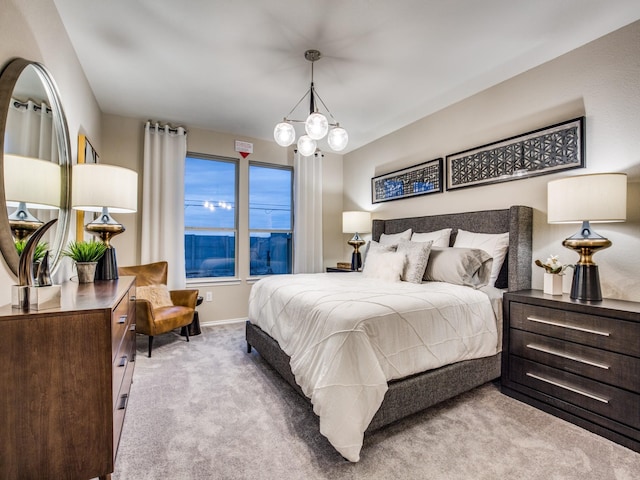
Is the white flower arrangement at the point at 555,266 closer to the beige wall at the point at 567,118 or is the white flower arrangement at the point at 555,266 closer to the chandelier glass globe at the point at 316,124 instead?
the beige wall at the point at 567,118

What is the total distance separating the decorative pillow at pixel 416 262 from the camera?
2752 mm

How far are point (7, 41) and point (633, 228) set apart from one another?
12.0 feet

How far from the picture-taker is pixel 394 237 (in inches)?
148

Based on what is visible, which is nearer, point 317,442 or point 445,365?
point 317,442

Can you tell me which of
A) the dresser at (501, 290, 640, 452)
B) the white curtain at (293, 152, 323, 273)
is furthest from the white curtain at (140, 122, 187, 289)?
the dresser at (501, 290, 640, 452)

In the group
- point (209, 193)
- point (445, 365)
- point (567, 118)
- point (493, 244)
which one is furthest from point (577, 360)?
Result: point (209, 193)

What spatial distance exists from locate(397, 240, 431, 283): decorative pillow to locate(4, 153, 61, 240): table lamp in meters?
2.57

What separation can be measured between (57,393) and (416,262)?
250 centimetres

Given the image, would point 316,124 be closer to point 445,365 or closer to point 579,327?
point 445,365

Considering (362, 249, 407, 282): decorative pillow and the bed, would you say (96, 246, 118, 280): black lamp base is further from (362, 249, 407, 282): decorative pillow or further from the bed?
(362, 249, 407, 282): decorative pillow

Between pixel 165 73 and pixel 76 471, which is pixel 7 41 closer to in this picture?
pixel 165 73

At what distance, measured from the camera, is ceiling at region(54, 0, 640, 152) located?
1979mm

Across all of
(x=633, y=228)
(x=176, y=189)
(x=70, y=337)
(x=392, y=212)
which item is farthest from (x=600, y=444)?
(x=176, y=189)

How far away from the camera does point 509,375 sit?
228 centimetres
